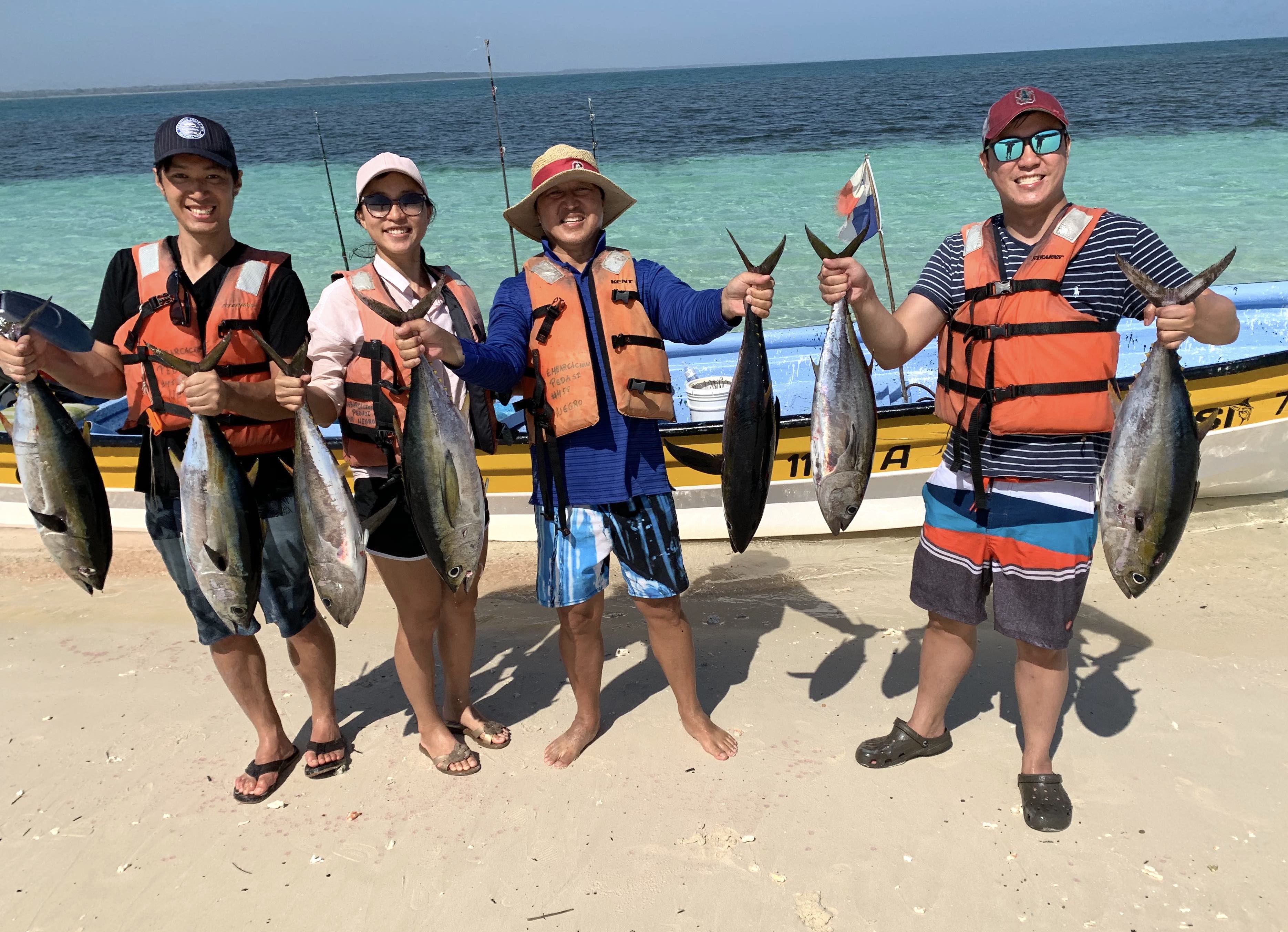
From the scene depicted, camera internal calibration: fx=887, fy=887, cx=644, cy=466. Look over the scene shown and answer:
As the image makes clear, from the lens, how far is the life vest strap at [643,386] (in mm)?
3041

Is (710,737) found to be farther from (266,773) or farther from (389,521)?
(266,773)

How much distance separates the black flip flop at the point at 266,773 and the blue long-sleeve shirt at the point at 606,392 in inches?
67.4

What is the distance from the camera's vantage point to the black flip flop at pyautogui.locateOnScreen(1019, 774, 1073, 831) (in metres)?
3.14

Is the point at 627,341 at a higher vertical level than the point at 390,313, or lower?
lower

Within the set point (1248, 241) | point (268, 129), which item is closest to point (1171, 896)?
point (1248, 241)

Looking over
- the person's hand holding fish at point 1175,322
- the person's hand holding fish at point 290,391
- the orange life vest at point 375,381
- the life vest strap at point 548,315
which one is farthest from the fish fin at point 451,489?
the person's hand holding fish at point 1175,322

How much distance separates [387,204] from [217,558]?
4.19 feet

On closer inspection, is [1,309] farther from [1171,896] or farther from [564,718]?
[1171,896]

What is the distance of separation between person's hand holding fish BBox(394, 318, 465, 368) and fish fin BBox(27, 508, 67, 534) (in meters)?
1.30

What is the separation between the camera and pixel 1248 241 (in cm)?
1698

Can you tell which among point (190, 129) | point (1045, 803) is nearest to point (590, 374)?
point (190, 129)

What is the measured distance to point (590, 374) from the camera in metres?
3.02

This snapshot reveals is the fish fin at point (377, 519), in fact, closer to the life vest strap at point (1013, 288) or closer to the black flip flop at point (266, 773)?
the black flip flop at point (266, 773)

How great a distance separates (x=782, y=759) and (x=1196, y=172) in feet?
87.9
